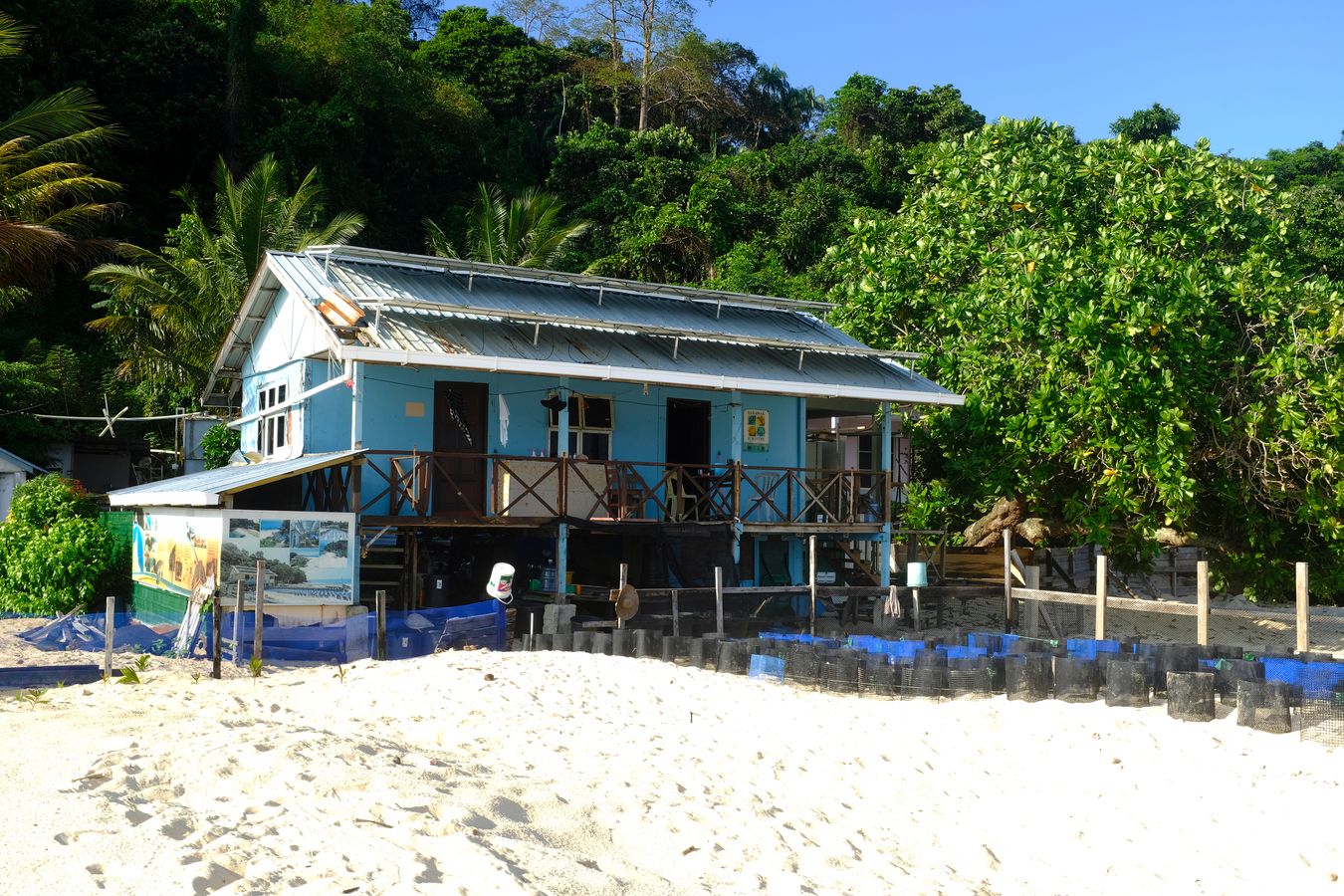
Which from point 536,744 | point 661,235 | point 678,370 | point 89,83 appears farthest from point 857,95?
point 536,744

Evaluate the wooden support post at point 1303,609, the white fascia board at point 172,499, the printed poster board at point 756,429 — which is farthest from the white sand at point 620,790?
the printed poster board at point 756,429

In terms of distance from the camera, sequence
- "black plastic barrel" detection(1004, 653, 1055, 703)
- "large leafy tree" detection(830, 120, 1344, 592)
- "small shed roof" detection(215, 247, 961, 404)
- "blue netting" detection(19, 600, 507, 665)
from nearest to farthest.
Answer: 1. "black plastic barrel" detection(1004, 653, 1055, 703)
2. "blue netting" detection(19, 600, 507, 665)
3. "small shed roof" detection(215, 247, 961, 404)
4. "large leafy tree" detection(830, 120, 1344, 592)

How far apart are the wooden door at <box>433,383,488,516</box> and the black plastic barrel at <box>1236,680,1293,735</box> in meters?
11.3

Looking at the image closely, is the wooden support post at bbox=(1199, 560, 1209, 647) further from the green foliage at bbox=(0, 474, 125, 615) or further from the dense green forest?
the green foliage at bbox=(0, 474, 125, 615)

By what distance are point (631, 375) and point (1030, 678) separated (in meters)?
7.65

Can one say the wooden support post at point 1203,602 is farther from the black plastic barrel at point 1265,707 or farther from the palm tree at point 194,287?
the palm tree at point 194,287

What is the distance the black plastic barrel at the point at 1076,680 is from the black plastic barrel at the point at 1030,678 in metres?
0.11

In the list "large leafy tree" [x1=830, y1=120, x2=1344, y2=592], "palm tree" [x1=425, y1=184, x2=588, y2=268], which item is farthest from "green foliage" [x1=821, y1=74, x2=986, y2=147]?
"large leafy tree" [x1=830, y1=120, x2=1344, y2=592]

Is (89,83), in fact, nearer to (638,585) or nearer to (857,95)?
(638,585)

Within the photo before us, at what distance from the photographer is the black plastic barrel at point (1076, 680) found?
12.2 meters

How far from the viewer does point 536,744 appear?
9625 mm

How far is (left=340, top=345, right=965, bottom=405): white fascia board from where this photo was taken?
15.8 meters

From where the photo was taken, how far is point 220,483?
54.0 feet

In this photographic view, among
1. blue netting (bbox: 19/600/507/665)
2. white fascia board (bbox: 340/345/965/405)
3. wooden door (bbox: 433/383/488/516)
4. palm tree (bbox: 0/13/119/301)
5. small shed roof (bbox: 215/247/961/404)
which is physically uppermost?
palm tree (bbox: 0/13/119/301)
